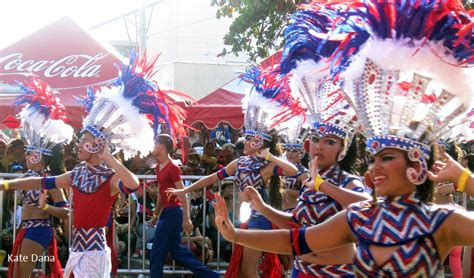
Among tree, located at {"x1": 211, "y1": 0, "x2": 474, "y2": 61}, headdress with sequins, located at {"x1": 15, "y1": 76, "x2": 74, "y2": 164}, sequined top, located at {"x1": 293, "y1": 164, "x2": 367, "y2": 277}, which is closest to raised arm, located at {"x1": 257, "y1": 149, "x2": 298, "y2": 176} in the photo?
headdress with sequins, located at {"x1": 15, "y1": 76, "x2": 74, "y2": 164}

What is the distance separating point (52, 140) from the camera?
7.40m

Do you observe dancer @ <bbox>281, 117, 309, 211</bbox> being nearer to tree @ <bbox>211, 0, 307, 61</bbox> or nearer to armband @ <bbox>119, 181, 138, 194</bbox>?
armband @ <bbox>119, 181, 138, 194</bbox>

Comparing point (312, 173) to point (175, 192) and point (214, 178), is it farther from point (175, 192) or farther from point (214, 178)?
point (214, 178)

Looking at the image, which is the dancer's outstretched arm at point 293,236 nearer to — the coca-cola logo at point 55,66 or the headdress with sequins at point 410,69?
the headdress with sequins at point 410,69

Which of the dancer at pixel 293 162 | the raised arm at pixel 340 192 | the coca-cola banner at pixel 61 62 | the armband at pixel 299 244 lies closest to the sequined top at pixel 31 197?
the dancer at pixel 293 162

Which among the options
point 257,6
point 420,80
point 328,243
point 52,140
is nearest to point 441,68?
point 420,80

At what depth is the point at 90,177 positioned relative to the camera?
653 cm

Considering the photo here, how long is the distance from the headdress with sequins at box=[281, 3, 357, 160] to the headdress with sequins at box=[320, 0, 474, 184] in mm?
461

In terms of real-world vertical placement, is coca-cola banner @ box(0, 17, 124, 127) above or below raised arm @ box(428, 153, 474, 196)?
above

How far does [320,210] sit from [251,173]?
3.40 meters

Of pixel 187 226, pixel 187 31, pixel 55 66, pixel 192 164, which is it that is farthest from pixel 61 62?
pixel 187 31

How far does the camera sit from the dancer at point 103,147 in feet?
21.1

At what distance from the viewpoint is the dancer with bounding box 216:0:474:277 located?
338 centimetres

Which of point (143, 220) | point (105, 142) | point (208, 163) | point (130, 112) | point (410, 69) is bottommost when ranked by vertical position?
point (143, 220)
